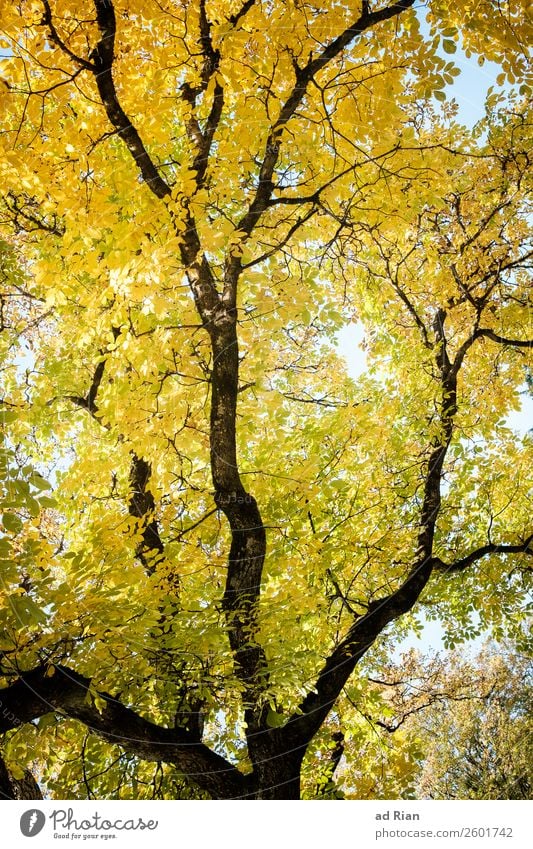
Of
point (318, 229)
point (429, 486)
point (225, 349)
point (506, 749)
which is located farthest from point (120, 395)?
point (506, 749)

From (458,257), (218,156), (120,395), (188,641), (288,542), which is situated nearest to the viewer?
(188,641)

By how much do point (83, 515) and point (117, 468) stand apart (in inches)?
25.0

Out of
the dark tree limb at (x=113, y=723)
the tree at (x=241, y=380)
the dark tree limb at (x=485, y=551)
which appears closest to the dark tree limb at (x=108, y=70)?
the tree at (x=241, y=380)

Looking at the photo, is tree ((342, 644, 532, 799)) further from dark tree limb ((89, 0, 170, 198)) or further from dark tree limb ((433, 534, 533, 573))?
dark tree limb ((89, 0, 170, 198))

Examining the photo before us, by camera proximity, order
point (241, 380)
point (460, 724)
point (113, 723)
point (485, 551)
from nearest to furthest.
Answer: point (113, 723) < point (241, 380) < point (485, 551) < point (460, 724)

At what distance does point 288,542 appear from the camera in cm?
535

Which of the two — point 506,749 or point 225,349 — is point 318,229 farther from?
point 506,749

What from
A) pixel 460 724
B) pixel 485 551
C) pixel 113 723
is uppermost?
pixel 485 551

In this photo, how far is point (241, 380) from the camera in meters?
5.70

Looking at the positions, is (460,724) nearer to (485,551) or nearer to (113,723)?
(485,551)

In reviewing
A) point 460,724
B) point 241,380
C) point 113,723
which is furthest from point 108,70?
point 460,724

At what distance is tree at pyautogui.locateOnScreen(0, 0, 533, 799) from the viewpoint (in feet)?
12.4

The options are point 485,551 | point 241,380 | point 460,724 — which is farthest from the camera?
point 460,724

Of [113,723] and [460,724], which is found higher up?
[460,724]
